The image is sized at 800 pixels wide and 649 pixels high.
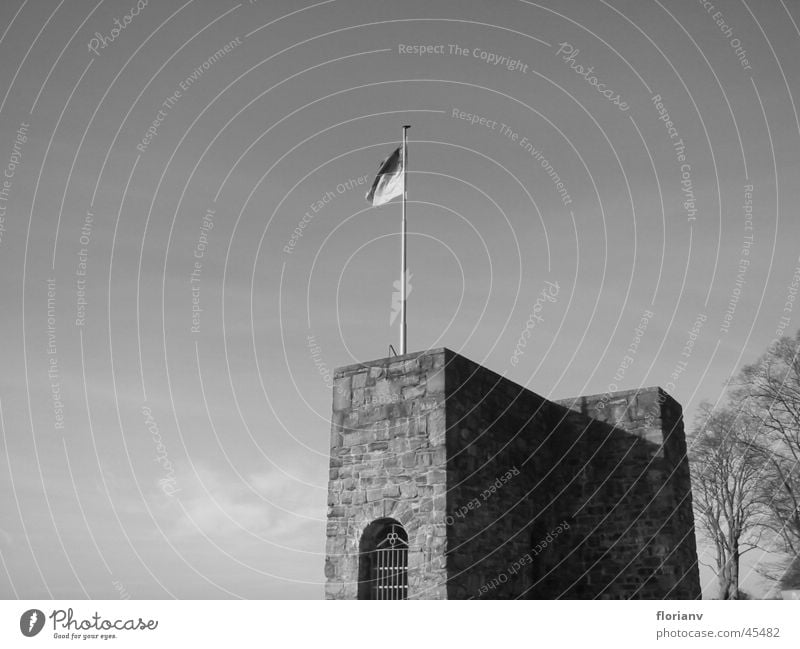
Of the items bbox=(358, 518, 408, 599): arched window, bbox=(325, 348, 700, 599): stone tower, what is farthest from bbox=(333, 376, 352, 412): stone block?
bbox=(358, 518, 408, 599): arched window

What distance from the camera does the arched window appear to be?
1241 centimetres

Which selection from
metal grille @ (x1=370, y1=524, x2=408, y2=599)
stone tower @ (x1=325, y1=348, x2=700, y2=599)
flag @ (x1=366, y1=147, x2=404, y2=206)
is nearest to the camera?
metal grille @ (x1=370, y1=524, x2=408, y2=599)

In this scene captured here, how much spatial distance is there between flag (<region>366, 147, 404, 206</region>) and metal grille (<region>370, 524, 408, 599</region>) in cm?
710

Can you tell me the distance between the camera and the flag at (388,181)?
53.1 feet

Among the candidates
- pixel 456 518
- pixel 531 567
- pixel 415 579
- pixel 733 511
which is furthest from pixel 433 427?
pixel 733 511

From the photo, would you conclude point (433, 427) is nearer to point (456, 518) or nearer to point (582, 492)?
point (456, 518)

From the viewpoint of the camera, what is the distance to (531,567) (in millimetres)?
14562

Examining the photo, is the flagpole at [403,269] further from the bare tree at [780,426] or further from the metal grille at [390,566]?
the bare tree at [780,426]

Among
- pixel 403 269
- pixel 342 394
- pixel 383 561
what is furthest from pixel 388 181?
pixel 383 561

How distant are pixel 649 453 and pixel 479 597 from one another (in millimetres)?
5085

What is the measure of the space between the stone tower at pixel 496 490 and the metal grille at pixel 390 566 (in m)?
0.02

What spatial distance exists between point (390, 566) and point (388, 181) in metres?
8.03

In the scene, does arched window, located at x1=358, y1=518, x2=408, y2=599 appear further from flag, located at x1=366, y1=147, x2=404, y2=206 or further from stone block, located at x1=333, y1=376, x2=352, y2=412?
flag, located at x1=366, y1=147, x2=404, y2=206
